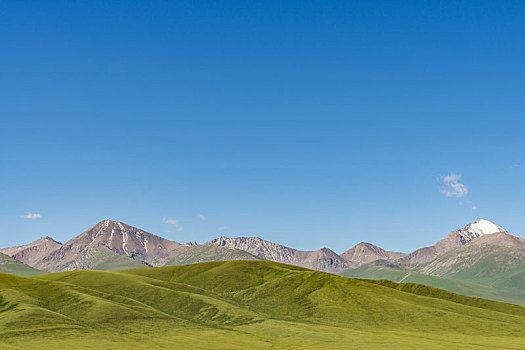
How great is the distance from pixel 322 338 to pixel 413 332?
4201 centimetres

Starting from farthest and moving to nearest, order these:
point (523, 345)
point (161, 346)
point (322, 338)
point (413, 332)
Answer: point (413, 332)
point (322, 338)
point (523, 345)
point (161, 346)

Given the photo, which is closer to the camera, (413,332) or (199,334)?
(199,334)

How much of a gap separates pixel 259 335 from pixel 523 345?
86.3m

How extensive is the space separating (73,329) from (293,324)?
275ft

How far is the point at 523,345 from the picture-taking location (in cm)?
15825

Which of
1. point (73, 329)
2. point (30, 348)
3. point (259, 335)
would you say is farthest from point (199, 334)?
point (30, 348)

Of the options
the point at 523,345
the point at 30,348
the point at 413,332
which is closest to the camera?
the point at 30,348

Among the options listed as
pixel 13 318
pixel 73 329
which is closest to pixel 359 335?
pixel 73 329

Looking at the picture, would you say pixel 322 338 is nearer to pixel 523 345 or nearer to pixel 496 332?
pixel 523 345

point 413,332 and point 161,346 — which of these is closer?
point 161,346

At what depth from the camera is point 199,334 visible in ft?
560

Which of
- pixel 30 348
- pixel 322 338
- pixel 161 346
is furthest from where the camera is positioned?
pixel 322 338

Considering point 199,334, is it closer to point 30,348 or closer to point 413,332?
point 30,348

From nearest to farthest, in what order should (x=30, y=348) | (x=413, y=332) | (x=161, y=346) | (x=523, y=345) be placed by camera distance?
(x=30, y=348) < (x=161, y=346) < (x=523, y=345) < (x=413, y=332)
